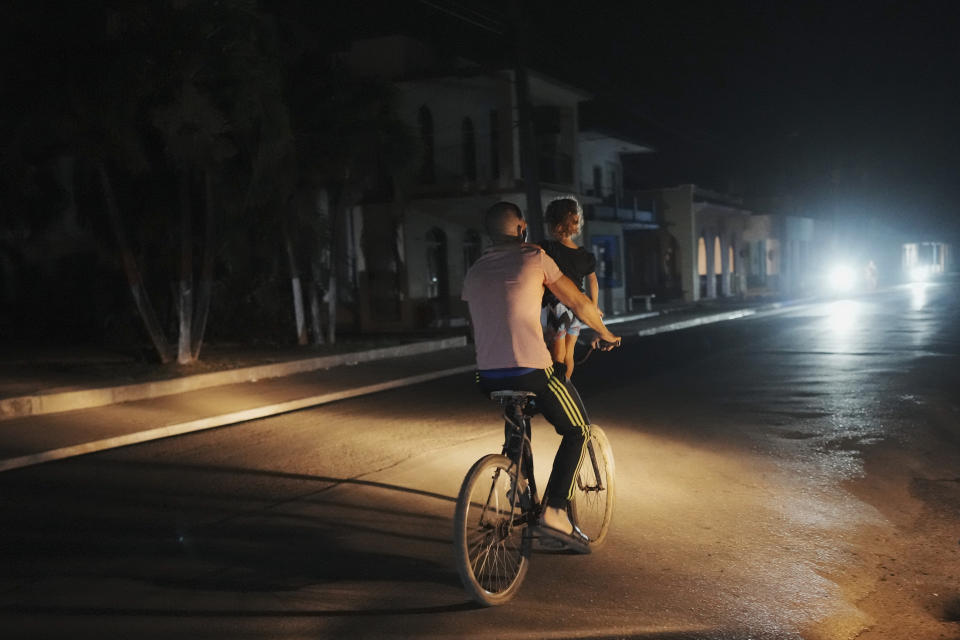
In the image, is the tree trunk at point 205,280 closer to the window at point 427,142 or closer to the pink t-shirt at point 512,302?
the pink t-shirt at point 512,302

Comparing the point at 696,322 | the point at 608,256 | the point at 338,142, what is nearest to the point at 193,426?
the point at 338,142

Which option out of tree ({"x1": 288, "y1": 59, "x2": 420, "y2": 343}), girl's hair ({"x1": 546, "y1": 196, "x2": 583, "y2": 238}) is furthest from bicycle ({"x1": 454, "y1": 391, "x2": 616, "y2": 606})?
tree ({"x1": 288, "y1": 59, "x2": 420, "y2": 343})

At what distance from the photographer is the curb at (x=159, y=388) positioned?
11906mm

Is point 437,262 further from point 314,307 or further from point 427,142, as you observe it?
point 314,307

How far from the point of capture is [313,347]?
65.9 feet

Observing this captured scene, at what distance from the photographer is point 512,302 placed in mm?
4836

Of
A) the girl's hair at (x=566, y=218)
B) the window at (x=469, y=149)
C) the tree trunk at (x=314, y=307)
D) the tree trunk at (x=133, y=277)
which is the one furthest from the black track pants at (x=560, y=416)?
the window at (x=469, y=149)

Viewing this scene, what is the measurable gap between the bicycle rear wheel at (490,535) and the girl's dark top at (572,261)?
4.02 ft

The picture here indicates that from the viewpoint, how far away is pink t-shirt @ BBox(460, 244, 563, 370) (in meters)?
4.83

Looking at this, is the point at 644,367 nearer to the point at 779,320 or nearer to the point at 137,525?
the point at 137,525

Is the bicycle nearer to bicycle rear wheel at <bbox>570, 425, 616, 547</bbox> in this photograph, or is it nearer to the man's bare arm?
bicycle rear wheel at <bbox>570, 425, 616, 547</bbox>

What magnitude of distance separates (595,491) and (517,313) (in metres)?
1.51

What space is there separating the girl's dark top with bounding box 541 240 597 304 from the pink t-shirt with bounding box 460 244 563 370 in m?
0.68

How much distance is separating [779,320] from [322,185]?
15257mm
